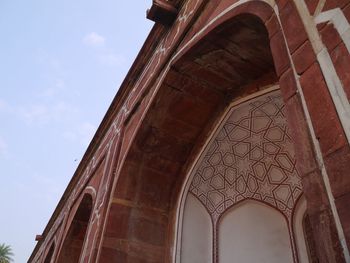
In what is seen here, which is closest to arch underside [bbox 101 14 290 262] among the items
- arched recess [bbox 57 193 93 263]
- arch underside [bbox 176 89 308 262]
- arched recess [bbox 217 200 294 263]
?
arch underside [bbox 176 89 308 262]

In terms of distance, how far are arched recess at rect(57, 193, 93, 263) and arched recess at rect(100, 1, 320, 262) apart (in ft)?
7.17

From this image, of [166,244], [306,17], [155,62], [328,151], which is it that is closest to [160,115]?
[155,62]

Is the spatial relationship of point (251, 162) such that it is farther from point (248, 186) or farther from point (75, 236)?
point (75, 236)

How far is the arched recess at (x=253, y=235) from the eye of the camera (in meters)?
3.65

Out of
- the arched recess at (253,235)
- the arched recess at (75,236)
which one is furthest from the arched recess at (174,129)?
the arched recess at (75,236)

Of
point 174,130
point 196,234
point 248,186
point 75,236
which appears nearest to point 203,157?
point 174,130

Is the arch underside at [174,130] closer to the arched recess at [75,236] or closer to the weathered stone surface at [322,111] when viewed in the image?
the weathered stone surface at [322,111]

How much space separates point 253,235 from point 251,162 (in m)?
0.81

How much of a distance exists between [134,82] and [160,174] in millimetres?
1458

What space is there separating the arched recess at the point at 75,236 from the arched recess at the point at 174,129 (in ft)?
7.17

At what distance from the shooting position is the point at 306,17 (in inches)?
61.2

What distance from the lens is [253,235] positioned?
3.84m

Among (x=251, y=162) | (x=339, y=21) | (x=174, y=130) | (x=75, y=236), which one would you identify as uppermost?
(x=174, y=130)

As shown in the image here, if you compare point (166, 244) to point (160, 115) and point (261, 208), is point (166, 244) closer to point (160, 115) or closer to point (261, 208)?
point (261, 208)
